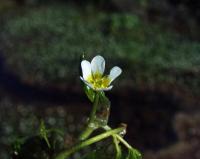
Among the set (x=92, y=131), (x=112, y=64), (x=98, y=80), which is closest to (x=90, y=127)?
(x=92, y=131)

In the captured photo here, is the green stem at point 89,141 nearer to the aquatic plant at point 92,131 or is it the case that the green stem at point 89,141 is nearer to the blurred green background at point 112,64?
the aquatic plant at point 92,131

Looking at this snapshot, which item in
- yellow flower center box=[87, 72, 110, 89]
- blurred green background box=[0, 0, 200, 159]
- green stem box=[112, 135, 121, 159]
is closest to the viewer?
green stem box=[112, 135, 121, 159]

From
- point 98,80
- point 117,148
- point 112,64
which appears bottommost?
point 112,64

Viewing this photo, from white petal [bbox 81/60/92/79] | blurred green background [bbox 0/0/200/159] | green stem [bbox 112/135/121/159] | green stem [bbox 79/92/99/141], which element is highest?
white petal [bbox 81/60/92/79]

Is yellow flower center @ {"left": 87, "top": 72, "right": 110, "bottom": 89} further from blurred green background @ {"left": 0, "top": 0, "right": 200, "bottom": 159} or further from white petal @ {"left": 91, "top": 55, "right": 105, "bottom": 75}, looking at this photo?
blurred green background @ {"left": 0, "top": 0, "right": 200, "bottom": 159}

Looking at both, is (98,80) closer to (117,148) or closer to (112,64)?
(117,148)

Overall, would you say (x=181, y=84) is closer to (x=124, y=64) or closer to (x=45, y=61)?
(x=124, y=64)

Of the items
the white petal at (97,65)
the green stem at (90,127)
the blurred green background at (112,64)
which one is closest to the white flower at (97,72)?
the white petal at (97,65)

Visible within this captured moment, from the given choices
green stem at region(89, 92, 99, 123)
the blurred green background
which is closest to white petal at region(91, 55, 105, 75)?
green stem at region(89, 92, 99, 123)
